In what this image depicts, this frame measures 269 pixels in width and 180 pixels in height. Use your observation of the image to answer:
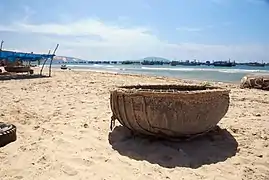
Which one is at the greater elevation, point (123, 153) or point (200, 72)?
point (123, 153)

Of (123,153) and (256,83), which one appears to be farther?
(256,83)

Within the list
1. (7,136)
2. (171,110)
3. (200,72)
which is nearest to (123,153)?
(171,110)

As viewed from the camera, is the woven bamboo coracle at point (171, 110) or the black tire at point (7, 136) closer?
the woven bamboo coracle at point (171, 110)

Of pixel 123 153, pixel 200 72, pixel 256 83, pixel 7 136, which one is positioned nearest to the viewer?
pixel 123 153

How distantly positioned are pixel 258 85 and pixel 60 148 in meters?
10.7

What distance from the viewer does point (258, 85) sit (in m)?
12.6

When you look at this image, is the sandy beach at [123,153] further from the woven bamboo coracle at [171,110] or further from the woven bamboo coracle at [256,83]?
the woven bamboo coracle at [256,83]

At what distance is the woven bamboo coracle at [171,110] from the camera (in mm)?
3850

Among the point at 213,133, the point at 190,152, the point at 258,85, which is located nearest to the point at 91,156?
the point at 190,152

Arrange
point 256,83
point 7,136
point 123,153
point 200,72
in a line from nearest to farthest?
point 123,153, point 7,136, point 256,83, point 200,72

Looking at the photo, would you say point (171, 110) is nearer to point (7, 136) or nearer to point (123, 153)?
point (123, 153)

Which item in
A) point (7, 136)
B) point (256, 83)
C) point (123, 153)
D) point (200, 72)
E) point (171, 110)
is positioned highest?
point (171, 110)

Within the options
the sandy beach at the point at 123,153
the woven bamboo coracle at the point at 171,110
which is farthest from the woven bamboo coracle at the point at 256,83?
the woven bamboo coracle at the point at 171,110

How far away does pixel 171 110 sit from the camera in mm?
3846
